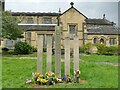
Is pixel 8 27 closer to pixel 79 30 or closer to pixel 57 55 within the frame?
pixel 79 30

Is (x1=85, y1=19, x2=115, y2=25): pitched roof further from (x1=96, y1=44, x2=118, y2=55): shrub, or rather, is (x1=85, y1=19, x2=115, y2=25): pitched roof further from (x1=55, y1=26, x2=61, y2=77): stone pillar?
(x1=55, y1=26, x2=61, y2=77): stone pillar

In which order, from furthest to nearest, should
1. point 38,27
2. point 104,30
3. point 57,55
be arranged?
1. point 38,27
2. point 104,30
3. point 57,55

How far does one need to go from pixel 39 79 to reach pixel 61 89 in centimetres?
150

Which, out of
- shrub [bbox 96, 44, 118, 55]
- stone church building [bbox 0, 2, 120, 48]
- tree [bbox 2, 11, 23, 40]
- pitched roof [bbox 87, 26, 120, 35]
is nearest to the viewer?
tree [bbox 2, 11, 23, 40]

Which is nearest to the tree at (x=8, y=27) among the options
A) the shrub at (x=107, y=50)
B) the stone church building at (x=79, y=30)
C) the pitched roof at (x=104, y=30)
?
the stone church building at (x=79, y=30)

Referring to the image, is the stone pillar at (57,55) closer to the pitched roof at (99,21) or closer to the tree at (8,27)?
the tree at (8,27)

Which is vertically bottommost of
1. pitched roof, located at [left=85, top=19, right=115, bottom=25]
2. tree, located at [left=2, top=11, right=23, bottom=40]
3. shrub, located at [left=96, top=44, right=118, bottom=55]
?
shrub, located at [left=96, top=44, right=118, bottom=55]

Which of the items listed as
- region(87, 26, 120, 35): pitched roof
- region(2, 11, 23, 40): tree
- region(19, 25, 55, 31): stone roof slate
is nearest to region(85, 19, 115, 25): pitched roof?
region(87, 26, 120, 35): pitched roof

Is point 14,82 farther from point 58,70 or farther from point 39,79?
point 58,70

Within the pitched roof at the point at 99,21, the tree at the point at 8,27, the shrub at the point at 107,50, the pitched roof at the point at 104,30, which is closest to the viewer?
the tree at the point at 8,27

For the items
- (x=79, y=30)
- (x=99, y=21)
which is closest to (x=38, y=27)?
(x=79, y=30)

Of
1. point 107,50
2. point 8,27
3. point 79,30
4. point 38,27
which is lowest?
point 107,50

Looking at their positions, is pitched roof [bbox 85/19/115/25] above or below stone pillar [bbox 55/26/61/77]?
above

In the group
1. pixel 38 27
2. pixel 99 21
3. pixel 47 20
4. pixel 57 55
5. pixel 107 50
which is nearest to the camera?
pixel 57 55
